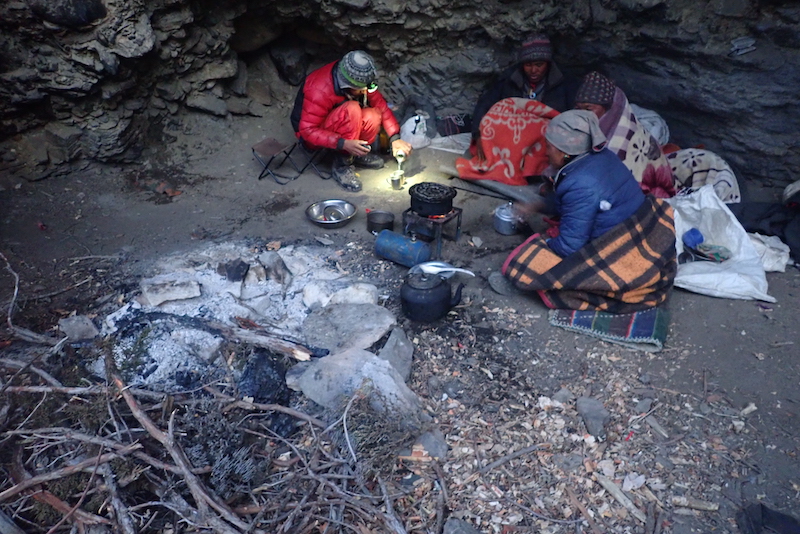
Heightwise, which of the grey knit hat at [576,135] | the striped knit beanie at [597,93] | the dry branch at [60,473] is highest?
the grey knit hat at [576,135]

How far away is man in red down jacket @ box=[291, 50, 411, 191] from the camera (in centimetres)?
546

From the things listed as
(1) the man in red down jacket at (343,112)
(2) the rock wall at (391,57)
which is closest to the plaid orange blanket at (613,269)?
(2) the rock wall at (391,57)

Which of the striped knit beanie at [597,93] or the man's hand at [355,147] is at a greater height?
the striped knit beanie at [597,93]

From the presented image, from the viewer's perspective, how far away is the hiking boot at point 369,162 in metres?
6.29

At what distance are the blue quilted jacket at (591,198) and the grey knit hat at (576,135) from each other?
2.6 inches

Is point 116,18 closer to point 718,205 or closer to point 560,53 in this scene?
point 560,53

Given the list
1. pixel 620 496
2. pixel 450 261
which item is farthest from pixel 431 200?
pixel 620 496

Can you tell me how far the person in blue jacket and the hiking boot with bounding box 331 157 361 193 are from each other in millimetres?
2530

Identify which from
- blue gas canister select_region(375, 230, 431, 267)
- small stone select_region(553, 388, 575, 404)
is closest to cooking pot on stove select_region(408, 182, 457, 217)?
blue gas canister select_region(375, 230, 431, 267)

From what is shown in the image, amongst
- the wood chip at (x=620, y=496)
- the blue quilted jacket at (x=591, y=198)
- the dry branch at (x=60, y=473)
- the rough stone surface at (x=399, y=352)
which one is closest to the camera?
the dry branch at (x=60, y=473)

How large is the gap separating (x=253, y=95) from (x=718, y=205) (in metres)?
5.66

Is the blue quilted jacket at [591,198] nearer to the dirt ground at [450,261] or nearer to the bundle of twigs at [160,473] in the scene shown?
the dirt ground at [450,261]

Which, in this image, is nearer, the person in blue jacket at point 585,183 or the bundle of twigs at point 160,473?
the bundle of twigs at point 160,473

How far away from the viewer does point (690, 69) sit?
5316mm
